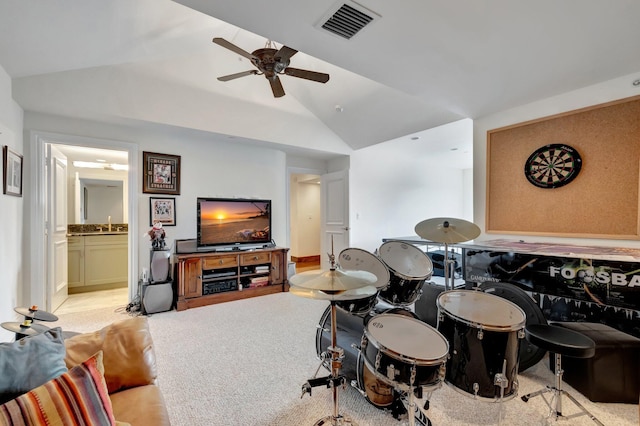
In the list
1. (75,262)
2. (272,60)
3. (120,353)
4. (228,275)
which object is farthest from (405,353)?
(75,262)

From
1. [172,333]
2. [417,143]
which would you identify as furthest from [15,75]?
[417,143]

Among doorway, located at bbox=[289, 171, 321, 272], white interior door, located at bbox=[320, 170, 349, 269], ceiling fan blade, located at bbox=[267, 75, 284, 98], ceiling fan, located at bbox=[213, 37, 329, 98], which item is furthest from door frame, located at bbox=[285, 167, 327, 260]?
ceiling fan, located at bbox=[213, 37, 329, 98]

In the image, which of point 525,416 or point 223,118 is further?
point 223,118

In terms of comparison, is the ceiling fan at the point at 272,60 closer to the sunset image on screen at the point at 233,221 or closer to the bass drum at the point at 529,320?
the sunset image on screen at the point at 233,221

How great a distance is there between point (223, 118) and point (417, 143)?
370 centimetres

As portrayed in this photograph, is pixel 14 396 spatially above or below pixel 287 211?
below

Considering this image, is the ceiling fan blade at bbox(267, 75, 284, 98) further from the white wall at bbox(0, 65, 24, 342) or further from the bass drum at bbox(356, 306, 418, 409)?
the bass drum at bbox(356, 306, 418, 409)

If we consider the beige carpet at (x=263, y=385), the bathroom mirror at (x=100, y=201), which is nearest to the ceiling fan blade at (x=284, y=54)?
the beige carpet at (x=263, y=385)

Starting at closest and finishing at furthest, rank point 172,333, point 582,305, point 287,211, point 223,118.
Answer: point 582,305
point 172,333
point 223,118
point 287,211

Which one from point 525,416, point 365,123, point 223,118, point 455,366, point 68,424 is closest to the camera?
point 68,424

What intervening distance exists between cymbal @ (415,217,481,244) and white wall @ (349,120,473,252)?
3.10 meters

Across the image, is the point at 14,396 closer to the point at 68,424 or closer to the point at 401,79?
the point at 68,424

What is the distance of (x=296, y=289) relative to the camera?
4.71 ft

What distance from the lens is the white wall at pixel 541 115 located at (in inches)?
102
